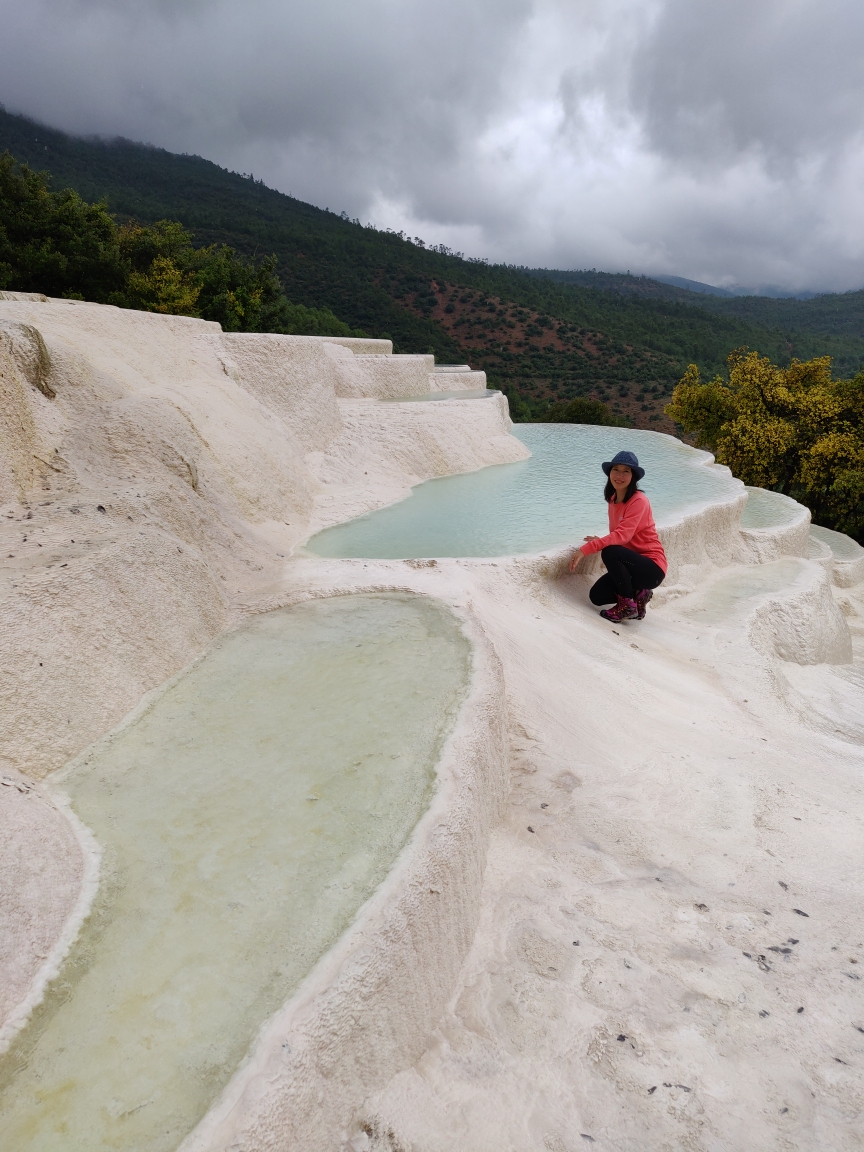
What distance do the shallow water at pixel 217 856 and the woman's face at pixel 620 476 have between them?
2.16 meters

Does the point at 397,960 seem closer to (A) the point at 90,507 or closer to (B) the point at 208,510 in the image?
(A) the point at 90,507

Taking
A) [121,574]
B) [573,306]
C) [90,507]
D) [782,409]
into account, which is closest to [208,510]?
[90,507]

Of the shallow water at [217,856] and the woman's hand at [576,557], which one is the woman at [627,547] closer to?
the woman's hand at [576,557]

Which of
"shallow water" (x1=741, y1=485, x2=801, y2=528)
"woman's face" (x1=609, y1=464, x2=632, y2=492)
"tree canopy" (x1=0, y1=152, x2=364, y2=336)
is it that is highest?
"tree canopy" (x1=0, y1=152, x2=364, y2=336)

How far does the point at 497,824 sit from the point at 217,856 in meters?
1.21

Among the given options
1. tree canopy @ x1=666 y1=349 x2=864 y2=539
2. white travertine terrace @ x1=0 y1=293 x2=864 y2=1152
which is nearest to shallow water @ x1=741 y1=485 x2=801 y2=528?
white travertine terrace @ x1=0 y1=293 x2=864 y2=1152

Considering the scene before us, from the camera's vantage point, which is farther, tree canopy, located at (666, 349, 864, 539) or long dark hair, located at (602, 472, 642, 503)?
tree canopy, located at (666, 349, 864, 539)

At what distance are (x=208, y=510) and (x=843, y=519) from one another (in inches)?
645

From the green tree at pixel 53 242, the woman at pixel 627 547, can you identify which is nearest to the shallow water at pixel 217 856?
the woman at pixel 627 547

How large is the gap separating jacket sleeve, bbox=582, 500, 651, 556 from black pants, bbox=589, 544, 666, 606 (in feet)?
0.34

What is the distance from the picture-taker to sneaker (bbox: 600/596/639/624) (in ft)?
17.8

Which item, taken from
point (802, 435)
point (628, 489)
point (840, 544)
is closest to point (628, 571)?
point (628, 489)

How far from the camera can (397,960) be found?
193 cm

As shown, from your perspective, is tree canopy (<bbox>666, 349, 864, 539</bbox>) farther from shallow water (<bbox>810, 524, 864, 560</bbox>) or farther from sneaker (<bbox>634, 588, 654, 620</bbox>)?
sneaker (<bbox>634, 588, 654, 620</bbox>)
